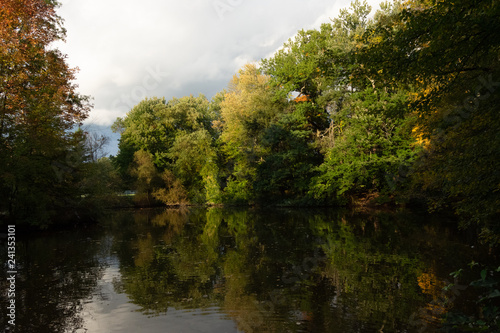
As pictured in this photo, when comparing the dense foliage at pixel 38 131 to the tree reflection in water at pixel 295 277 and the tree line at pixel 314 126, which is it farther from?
the tree reflection in water at pixel 295 277

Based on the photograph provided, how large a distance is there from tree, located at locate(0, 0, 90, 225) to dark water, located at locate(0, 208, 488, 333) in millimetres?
3540

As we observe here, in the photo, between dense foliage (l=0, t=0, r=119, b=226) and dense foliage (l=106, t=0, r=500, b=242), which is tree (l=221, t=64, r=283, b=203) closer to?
dense foliage (l=106, t=0, r=500, b=242)

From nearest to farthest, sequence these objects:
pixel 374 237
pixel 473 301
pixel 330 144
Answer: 1. pixel 473 301
2. pixel 374 237
3. pixel 330 144

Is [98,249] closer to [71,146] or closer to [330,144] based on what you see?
[71,146]

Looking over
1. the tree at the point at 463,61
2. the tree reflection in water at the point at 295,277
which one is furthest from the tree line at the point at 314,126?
the tree reflection in water at the point at 295,277

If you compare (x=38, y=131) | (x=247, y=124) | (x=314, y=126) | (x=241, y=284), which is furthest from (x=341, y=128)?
(x=241, y=284)

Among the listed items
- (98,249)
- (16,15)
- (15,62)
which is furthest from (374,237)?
(16,15)

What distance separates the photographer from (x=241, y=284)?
7023 millimetres

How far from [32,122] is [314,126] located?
76.9 ft

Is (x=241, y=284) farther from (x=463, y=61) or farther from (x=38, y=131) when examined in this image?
(x=38, y=131)

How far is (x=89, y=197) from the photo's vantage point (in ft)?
63.0

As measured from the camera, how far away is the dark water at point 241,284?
5.09 meters

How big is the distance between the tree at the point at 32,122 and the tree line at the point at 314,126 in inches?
2.8

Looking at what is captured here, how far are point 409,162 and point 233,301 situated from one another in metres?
22.4
